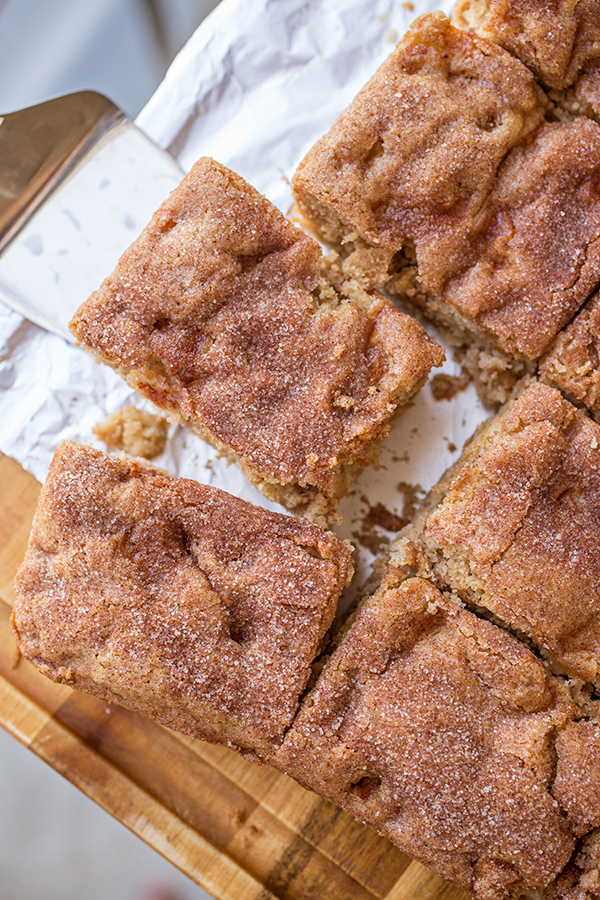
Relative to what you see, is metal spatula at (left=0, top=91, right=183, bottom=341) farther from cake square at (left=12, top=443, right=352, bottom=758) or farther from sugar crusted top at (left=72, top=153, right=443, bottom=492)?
cake square at (left=12, top=443, right=352, bottom=758)

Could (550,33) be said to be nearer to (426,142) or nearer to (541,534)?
(426,142)

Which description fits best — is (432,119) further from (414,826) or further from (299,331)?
(414,826)

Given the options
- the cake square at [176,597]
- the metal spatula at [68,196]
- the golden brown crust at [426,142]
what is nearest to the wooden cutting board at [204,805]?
the cake square at [176,597]

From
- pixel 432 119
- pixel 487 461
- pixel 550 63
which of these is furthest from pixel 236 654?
pixel 550 63

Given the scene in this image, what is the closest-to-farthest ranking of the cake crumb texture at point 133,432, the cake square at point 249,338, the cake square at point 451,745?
the cake square at point 451,745, the cake square at point 249,338, the cake crumb texture at point 133,432

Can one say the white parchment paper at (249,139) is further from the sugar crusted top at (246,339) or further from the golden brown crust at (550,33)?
the golden brown crust at (550,33)

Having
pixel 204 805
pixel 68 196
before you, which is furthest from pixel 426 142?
pixel 204 805

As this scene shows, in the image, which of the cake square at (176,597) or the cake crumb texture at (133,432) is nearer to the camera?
the cake square at (176,597)
